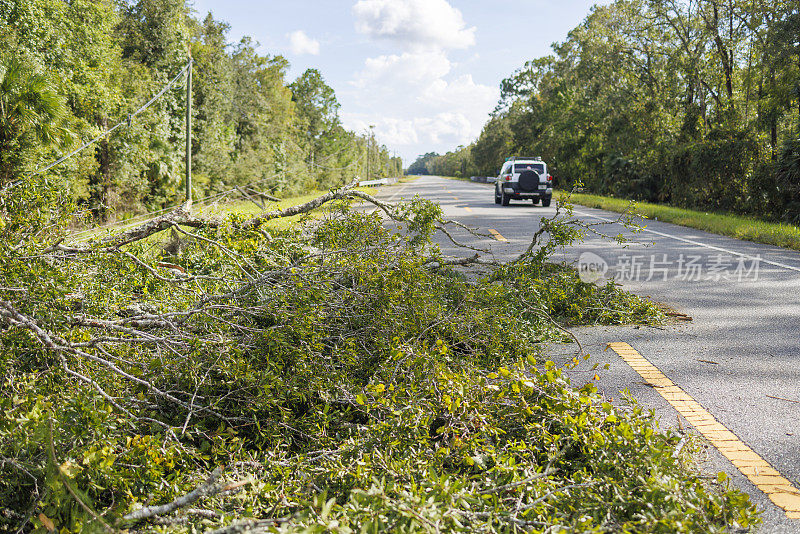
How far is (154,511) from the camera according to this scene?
213cm

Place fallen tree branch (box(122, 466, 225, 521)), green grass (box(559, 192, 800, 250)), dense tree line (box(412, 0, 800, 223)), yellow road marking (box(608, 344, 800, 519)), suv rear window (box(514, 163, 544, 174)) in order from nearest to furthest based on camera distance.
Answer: fallen tree branch (box(122, 466, 225, 521)), yellow road marking (box(608, 344, 800, 519)), green grass (box(559, 192, 800, 250)), dense tree line (box(412, 0, 800, 223)), suv rear window (box(514, 163, 544, 174))

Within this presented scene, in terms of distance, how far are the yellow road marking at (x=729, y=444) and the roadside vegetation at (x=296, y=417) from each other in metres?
0.28

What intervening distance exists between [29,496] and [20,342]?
0.75m

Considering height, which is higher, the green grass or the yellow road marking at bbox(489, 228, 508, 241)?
the green grass

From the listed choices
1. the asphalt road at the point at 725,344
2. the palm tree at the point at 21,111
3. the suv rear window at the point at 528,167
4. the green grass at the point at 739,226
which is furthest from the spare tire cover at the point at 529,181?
the palm tree at the point at 21,111

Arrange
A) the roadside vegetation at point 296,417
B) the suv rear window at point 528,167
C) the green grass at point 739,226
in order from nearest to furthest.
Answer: the roadside vegetation at point 296,417
the green grass at point 739,226
the suv rear window at point 528,167

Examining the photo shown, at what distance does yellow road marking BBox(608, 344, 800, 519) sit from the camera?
265 cm

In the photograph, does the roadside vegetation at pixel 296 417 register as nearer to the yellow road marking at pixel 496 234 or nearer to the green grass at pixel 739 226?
the green grass at pixel 739 226

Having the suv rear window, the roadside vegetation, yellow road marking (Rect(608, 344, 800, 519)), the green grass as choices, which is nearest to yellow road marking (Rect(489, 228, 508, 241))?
the green grass

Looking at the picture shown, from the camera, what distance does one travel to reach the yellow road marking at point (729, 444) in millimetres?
2654

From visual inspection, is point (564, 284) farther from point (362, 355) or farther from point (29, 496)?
point (29, 496)

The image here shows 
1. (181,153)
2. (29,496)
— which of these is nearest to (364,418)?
(29,496)

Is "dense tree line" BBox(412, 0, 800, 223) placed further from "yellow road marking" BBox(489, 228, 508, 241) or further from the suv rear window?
"yellow road marking" BBox(489, 228, 508, 241)

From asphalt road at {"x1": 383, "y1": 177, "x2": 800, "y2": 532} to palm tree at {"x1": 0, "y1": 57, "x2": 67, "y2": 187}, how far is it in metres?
11.9
